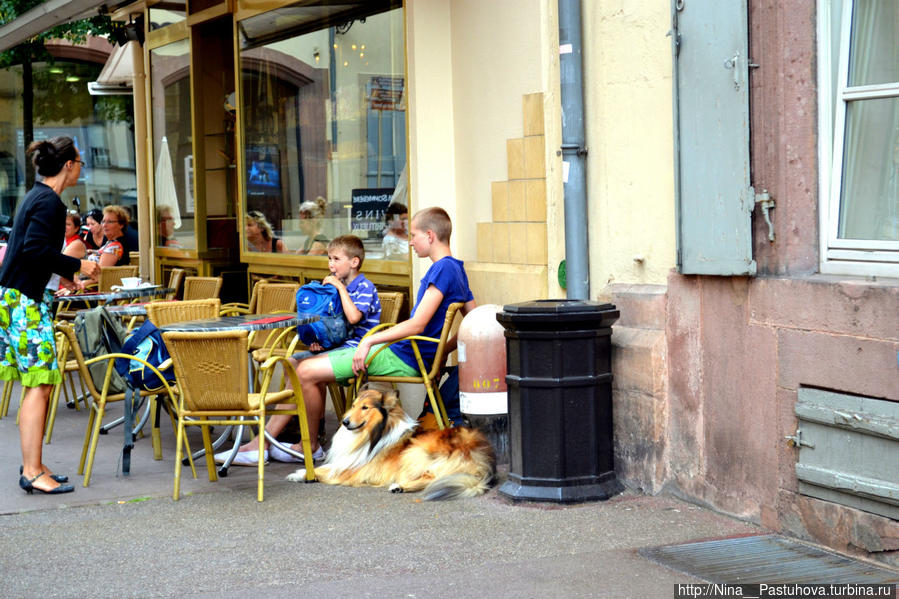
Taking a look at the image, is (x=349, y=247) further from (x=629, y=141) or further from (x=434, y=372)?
(x=629, y=141)

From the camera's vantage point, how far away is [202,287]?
395 inches

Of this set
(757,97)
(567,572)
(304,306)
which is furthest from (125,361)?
(757,97)

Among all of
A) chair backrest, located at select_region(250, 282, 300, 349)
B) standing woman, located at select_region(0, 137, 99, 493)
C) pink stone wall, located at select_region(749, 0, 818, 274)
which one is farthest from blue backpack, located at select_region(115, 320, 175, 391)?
pink stone wall, located at select_region(749, 0, 818, 274)

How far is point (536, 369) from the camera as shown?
221 inches

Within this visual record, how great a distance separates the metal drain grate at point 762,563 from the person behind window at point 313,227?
530cm

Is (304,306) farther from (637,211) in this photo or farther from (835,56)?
(835,56)

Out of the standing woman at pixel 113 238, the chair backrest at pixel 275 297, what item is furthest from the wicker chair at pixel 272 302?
the standing woman at pixel 113 238

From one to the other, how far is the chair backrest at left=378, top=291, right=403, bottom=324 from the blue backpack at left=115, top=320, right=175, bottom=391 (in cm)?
169

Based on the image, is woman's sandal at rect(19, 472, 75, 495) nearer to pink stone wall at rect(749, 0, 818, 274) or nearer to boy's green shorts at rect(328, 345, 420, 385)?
boy's green shorts at rect(328, 345, 420, 385)

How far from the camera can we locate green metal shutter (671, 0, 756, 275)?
16.7ft

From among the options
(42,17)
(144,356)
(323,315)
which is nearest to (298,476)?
(323,315)

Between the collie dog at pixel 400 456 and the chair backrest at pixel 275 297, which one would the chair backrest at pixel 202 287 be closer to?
the chair backrest at pixel 275 297

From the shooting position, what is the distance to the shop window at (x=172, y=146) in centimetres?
1220

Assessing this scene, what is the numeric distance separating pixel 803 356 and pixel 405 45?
4.19 metres
